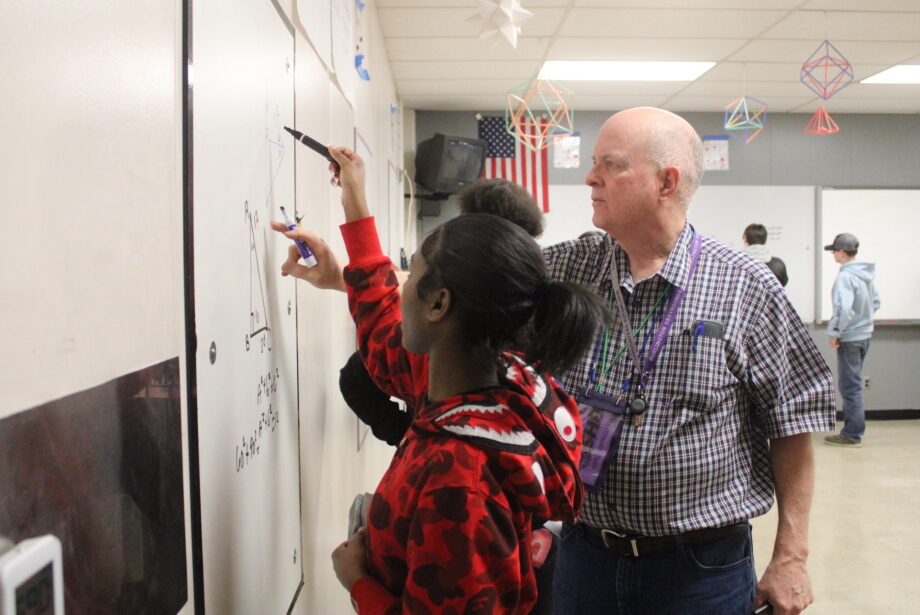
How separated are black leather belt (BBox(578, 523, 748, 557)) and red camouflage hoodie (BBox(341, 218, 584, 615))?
1.30ft

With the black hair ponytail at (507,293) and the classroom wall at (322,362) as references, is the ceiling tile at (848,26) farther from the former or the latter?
the black hair ponytail at (507,293)

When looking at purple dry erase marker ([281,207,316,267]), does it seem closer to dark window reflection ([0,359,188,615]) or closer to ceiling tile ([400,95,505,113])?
dark window reflection ([0,359,188,615])

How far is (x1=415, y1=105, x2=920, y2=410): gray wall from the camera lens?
20.6 feet

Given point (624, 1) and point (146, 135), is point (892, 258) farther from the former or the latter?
point (146, 135)

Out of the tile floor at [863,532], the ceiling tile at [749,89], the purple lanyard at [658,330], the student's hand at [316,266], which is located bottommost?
the tile floor at [863,532]

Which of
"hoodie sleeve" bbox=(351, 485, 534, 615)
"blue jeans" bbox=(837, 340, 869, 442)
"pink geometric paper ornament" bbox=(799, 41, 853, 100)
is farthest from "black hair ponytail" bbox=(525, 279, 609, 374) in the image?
"blue jeans" bbox=(837, 340, 869, 442)

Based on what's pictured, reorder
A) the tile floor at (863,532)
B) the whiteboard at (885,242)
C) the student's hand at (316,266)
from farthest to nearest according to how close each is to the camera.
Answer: the whiteboard at (885,242), the tile floor at (863,532), the student's hand at (316,266)

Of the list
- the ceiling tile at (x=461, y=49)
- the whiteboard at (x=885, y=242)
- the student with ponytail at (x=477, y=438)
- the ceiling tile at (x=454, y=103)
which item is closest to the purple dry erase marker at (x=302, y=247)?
the student with ponytail at (x=477, y=438)

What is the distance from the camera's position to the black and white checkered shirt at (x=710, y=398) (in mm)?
1257

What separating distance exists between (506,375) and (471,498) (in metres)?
0.23

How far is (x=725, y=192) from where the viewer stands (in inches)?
246

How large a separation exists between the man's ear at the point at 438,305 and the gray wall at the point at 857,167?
5.54 meters

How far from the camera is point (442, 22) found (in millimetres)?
3732

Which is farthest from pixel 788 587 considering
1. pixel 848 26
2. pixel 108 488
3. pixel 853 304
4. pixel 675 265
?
pixel 853 304
